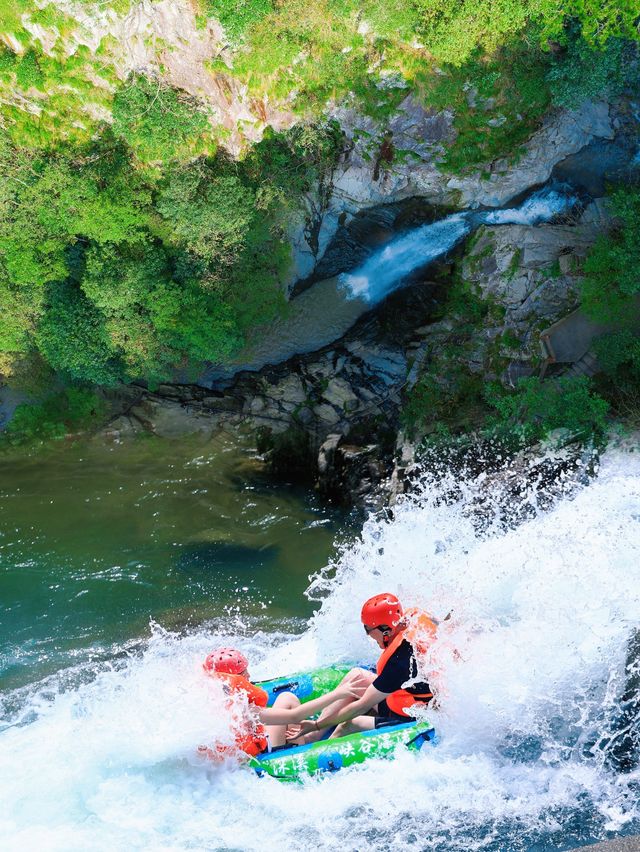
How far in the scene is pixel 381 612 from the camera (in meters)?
8.98

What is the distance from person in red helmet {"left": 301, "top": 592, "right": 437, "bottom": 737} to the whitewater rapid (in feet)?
0.90

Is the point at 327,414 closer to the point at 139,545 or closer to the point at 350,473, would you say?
the point at 350,473

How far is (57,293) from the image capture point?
1425 centimetres

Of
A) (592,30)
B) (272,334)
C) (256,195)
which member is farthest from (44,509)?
(592,30)

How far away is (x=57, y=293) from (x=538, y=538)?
9.63 meters

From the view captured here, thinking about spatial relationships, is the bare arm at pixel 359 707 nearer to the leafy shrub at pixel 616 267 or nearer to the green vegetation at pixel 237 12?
the leafy shrub at pixel 616 267

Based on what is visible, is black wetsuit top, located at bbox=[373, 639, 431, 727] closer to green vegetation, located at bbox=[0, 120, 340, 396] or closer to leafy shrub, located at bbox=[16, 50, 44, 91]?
green vegetation, located at bbox=[0, 120, 340, 396]

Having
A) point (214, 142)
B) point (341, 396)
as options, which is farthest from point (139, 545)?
point (214, 142)

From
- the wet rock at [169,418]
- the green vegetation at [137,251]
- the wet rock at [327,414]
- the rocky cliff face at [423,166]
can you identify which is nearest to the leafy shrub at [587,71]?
the rocky cliff face at [423,166]

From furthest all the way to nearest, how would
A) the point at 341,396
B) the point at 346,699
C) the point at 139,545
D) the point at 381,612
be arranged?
the point at 341,396 < the point at 139,545 < the point at 346,699 < the point at 381,612

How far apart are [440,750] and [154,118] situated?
1044 centimetres

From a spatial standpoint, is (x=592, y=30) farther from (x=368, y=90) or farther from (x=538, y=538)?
(x=538, y=538)

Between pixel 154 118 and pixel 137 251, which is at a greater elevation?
pixel 154 118

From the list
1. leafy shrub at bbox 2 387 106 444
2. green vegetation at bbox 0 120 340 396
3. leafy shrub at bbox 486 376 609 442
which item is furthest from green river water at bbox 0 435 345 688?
leafy shrub at bbox 486 376 609 442
